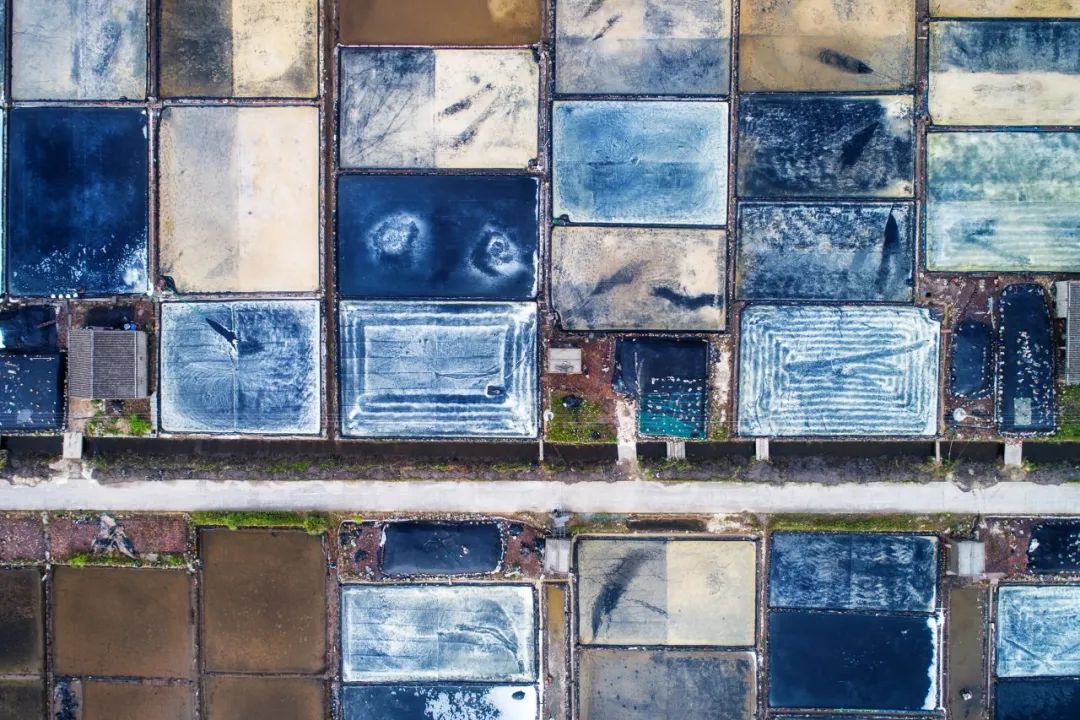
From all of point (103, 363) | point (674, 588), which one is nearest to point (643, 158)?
point (674, 588)

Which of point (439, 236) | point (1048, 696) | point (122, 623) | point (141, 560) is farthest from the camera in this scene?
point (122, 623)

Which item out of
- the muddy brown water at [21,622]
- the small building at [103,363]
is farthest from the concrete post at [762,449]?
the muddy brown water at [21,622]

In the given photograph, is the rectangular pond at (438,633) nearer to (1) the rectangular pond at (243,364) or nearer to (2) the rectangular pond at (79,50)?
(1) the rectangular pond at (243,364)

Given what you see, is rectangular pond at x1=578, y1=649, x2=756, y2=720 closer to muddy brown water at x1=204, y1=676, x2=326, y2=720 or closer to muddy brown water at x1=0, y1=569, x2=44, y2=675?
muddy brown water at x1=204, y1=676, x2=326, y2=720

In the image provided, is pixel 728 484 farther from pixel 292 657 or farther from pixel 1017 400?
pixel 292 657

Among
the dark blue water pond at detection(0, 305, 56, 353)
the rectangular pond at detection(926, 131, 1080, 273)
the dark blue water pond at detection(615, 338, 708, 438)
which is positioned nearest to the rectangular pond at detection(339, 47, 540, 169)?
the dark blue water pond at detection(615, 338, 708, 438)

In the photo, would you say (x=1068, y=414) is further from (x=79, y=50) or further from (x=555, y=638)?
(x=79, y=50)
